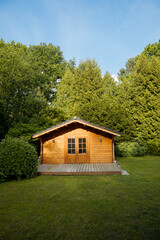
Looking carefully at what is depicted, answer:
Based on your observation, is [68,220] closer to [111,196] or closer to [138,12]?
[111,196]

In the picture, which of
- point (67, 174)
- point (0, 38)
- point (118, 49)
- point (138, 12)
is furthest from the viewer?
point (0, 38)

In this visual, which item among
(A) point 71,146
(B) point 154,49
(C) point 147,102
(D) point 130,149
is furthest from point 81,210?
(B) point 154,49

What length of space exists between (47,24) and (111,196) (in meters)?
14.8

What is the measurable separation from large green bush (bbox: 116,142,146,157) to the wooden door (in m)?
6.63

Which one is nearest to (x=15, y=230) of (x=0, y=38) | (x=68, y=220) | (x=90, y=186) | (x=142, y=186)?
(x=68, y=220)

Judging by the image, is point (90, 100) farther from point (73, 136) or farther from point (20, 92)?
point (73, 136)

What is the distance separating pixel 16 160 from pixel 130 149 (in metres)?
12.2

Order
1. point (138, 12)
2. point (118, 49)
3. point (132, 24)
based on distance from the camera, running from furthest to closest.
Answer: point (118, 49)
point (132, 24)
point (138, 12)

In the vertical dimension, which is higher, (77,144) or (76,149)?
(77,144)

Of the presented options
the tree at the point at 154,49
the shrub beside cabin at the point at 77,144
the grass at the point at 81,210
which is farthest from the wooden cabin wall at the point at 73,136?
the tree at the point at 154,49

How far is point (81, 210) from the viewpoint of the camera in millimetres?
4480

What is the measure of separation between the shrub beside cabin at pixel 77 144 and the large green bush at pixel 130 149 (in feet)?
19.2

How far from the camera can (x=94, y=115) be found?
1891cm

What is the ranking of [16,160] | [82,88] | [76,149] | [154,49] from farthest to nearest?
[154,49] < [82,88] < [76,149] < [16,160]
